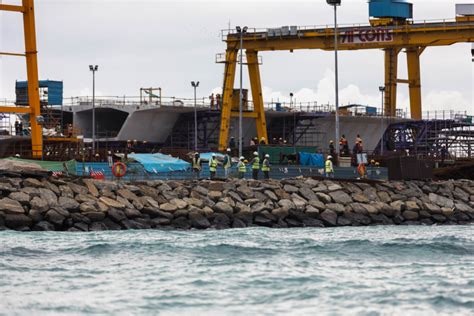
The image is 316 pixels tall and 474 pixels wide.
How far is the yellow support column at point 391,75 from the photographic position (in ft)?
323

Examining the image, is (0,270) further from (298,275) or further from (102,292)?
(298,275)

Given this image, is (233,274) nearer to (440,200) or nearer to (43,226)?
(43,226)

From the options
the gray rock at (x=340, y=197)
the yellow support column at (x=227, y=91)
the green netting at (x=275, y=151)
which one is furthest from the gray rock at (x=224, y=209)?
the yellow support column at (x=227, y=91)

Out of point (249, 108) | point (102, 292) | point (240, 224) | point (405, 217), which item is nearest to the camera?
point (102, 292)

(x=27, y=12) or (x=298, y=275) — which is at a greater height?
(x=27, y=12)

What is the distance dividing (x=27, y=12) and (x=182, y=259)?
3055 cm

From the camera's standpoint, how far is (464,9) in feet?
249

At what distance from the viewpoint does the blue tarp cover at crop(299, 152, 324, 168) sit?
6626 centimetres

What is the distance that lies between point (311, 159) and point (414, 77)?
29071mm

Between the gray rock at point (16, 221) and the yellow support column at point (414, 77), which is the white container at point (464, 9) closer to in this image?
the yellow support column at point (414, 77)

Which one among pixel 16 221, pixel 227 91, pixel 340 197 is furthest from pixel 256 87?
pixel 16 221

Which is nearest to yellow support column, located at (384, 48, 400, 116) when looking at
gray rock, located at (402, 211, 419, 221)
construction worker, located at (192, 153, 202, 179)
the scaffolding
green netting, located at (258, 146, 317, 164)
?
the scaffolding

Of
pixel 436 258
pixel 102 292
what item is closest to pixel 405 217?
pixel 436 258

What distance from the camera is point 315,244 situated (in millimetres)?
36812
